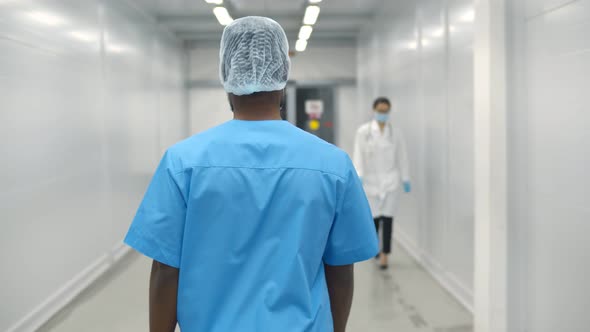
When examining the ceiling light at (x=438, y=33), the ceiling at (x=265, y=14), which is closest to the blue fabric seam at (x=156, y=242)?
the ceiling light at (x=438, y=33)

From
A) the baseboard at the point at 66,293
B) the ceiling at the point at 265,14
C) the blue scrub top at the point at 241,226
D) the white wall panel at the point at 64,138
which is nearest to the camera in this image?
the blue scrub top at the point at 241,226

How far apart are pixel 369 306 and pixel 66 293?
92.5 inches

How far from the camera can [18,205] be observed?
10.3 ft

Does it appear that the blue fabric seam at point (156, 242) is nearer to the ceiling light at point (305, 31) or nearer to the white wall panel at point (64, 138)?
the white wall panel at point (64, 138)

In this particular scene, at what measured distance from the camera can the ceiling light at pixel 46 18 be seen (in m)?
3.40

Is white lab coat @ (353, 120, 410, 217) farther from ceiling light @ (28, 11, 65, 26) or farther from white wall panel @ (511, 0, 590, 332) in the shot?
ceiling light @ (28, 11, 65, 26)

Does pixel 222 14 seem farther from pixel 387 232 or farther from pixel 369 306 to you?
pixel 369 306

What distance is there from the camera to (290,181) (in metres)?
1.20

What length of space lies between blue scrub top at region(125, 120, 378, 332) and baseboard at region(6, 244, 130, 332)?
7.96 ft

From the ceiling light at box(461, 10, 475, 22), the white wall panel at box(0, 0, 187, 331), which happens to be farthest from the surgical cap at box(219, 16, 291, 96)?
the ceiling light at box(461, 10, 475, 22)

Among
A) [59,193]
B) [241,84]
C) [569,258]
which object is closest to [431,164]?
[569,258]

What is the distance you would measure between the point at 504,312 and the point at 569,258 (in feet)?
2.00

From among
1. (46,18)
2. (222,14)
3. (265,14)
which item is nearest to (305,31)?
(265,14)

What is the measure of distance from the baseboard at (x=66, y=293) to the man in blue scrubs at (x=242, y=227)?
7.89 ft
